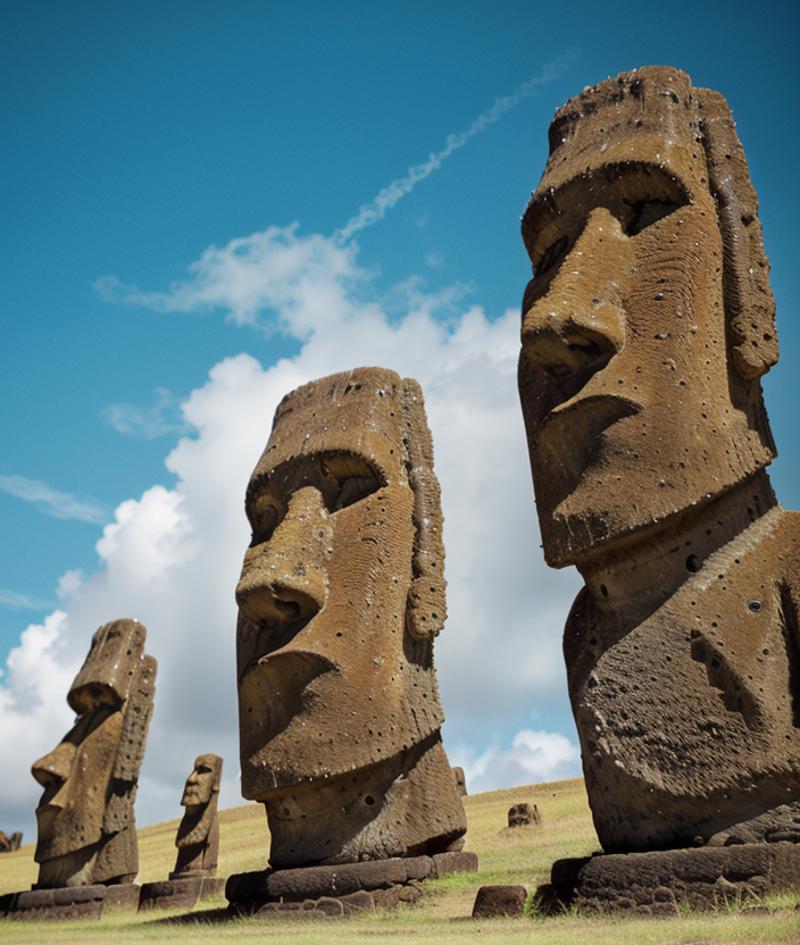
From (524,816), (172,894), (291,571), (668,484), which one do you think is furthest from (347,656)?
(524,816)

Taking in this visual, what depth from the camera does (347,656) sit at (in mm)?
8688

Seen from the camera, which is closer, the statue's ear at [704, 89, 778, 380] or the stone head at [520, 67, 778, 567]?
the stone head at [520, 67, 778, 567]

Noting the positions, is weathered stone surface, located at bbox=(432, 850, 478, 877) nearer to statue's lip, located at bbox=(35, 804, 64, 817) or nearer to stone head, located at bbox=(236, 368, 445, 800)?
stone head, located at bbox=(236, 368, 445, 800)

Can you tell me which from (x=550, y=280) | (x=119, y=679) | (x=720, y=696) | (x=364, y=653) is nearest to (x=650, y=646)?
(x=720, y=696)

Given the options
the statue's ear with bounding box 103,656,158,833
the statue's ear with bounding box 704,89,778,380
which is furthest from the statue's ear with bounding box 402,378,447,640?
the statue's ear with bounding box 103,656,158,833

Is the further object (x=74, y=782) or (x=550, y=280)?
(x=74, y=782)

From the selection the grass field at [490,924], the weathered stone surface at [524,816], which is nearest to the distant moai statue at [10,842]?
the grass field at [490,924]

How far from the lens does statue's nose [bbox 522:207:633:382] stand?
263 inches

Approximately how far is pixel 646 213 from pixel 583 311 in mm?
1004

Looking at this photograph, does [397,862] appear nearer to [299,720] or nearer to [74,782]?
[299,720]

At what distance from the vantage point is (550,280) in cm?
719

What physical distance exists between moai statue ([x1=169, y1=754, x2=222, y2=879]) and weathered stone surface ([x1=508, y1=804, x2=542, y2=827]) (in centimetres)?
441

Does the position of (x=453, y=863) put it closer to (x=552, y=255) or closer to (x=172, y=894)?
(x=172, y=894)

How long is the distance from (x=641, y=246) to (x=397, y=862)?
16.5 ft
